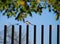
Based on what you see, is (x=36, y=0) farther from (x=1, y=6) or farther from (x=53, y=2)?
(x=1, y=6)

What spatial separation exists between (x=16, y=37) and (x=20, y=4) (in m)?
3.49

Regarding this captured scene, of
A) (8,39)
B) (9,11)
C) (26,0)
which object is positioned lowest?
(8,39)

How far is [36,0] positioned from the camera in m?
2.84

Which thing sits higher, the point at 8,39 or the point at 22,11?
the point at 22,11

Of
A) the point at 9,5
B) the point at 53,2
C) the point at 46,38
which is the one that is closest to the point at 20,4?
the point at 9,5

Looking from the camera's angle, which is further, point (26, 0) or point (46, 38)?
point (46, 38)

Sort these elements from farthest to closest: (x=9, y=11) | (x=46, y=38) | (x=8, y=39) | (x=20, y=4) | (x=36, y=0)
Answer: (x=8, y=39)
(x=46, y=38)
(x=9, y=11)
(x=36, y=0)
(x=20, y=4)

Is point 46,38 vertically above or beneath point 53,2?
beneath

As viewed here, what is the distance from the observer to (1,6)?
112 inches

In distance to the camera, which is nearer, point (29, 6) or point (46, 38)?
point (29, 6)

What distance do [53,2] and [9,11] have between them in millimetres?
739

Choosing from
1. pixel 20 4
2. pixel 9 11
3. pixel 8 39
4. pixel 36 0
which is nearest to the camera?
pixel 20 4

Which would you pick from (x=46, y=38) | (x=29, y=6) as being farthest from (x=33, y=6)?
(x=46, y=38)

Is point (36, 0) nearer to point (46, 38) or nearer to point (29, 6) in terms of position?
point (29, 6)
